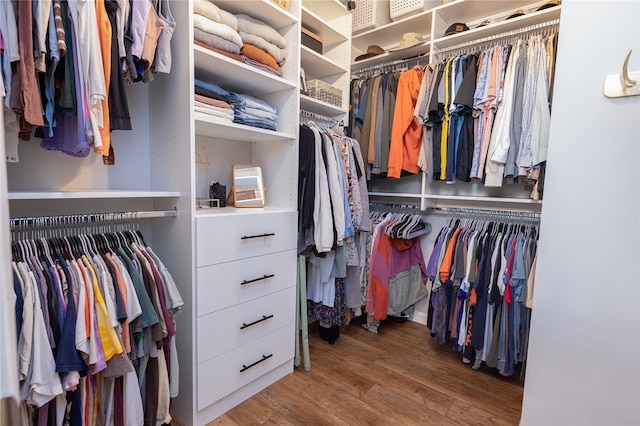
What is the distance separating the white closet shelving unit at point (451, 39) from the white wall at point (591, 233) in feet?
3.45

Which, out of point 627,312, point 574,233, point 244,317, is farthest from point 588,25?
point 244,317

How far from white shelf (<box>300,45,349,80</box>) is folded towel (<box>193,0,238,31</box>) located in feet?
1.77

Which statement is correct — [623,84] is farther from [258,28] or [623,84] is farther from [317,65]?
[317,65]

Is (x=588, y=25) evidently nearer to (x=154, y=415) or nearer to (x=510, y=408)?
(x=510, y=408)

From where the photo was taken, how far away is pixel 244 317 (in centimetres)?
159

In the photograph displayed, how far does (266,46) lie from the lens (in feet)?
5.44

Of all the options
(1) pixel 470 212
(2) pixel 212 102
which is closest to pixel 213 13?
(2) pixel 212 102

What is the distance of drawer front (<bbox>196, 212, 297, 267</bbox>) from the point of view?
1386 mm

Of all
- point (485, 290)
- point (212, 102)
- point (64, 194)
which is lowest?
point (485, 290)

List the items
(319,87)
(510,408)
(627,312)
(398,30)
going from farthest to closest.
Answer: (398,30) → (319,87) → (510,408) → (627,312)

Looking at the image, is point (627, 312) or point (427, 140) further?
point (427, 140)

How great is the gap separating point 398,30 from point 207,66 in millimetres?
1716

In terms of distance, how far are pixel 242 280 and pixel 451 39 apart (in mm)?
2080

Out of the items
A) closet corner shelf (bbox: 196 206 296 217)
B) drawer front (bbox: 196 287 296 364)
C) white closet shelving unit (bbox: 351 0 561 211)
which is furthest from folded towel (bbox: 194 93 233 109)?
white closet shelving unit (bbox: 351 0 561 211)
